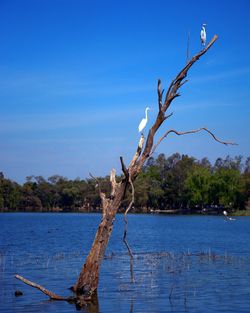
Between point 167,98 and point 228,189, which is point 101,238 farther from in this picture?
point 228,189

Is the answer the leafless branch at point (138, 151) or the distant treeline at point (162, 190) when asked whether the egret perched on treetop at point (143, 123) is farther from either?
the distant treeline at point (162, 190)

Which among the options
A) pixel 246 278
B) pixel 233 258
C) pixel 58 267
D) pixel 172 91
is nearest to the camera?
pixel 172 91

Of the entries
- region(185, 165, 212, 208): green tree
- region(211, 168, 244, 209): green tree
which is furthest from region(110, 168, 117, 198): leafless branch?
region(185, 165, 212, 208): green tree

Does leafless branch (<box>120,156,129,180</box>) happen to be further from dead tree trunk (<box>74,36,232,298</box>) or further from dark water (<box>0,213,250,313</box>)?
dark water (<box>0,213,250,313</box>)

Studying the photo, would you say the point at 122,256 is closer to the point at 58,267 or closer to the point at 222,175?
the point at 58,267

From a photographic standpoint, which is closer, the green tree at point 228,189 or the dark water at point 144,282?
the dark water at point 144,282

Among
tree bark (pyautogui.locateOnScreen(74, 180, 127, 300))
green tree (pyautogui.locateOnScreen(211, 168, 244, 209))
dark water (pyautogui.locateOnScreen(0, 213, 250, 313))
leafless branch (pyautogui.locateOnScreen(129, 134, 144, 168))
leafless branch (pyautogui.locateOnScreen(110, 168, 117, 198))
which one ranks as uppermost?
green tree (pyautogui.locateOnScreen(211, 168, 244, 209))

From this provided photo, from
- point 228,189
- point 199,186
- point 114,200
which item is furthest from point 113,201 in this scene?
point 199,186

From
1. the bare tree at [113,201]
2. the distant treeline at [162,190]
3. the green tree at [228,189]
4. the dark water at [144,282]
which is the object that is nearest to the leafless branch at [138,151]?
the bare tree at [113,201]

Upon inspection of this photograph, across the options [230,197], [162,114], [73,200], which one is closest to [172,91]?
[162,114]

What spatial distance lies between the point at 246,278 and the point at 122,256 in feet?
31.9

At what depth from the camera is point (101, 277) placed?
22.5m

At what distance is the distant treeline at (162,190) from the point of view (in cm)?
13462

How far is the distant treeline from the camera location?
442 feet
